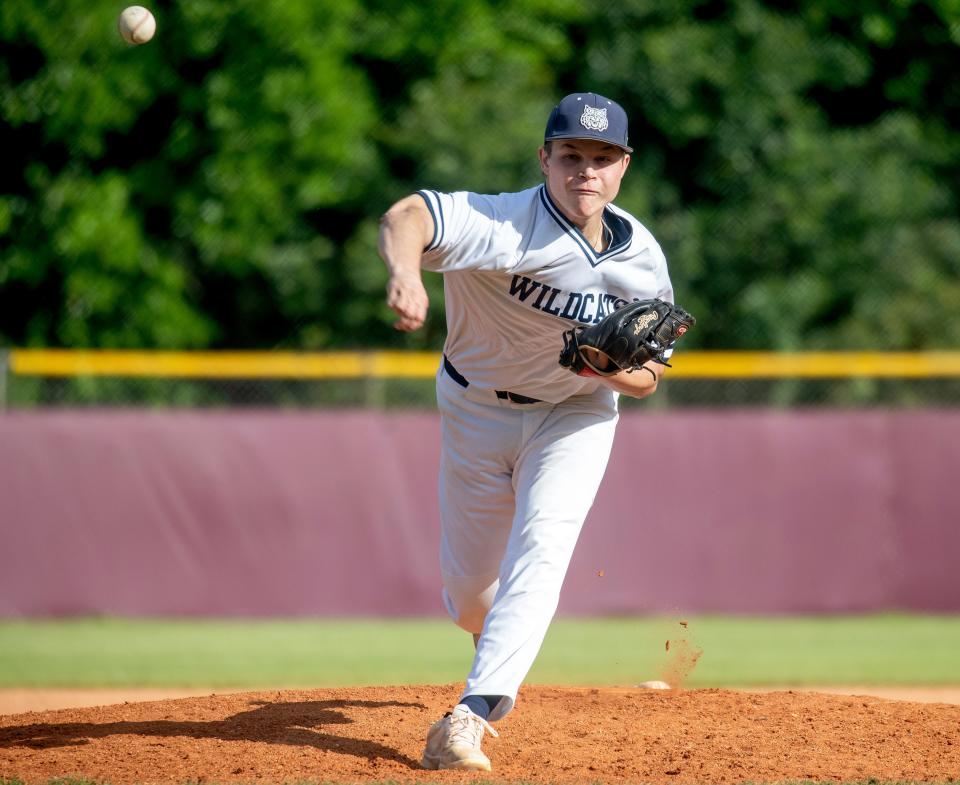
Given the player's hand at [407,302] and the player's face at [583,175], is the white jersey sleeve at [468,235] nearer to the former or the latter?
the player's face at [583,175]

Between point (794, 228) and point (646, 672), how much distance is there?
25.5ft

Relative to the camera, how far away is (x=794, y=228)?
Result: 563 inches

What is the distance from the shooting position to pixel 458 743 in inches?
146

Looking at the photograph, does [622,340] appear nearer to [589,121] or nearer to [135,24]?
[589,121]

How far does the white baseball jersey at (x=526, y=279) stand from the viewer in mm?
3881

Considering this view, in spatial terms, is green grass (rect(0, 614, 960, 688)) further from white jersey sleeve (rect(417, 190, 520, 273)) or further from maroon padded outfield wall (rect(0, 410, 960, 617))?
white jersey sleeve (rect(417, 190, 520, 273))

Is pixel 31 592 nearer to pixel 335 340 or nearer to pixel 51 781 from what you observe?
pixel 335 340

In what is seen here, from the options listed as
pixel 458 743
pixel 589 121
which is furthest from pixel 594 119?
pixel 458 743

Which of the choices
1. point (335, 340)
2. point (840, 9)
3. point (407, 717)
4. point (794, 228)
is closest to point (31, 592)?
point (335, 340)

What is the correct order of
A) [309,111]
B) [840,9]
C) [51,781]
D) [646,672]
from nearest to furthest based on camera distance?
[51,781] → [646,672] → [309,111] → [840,9]

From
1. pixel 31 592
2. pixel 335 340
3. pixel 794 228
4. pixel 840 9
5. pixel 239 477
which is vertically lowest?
pixel 31 592

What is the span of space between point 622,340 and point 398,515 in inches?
270

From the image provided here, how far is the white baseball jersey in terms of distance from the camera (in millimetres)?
3881

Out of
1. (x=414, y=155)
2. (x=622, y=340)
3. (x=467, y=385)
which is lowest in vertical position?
(x=467, y=385)
